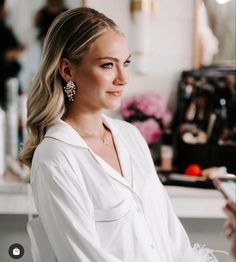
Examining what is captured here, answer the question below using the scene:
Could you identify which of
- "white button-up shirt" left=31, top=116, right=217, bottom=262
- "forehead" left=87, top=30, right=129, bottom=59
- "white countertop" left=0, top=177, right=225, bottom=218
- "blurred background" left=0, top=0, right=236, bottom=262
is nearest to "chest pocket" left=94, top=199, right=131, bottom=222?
"white button-up shirt" left=31, top=116, right=217, bottom=262

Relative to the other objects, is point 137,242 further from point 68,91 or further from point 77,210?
point 68,91

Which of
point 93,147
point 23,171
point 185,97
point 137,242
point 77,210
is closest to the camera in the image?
point 77,210

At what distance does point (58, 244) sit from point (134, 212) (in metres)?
0.22

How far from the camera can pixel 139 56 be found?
7.89ft

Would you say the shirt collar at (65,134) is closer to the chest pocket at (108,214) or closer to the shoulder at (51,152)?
the shoulder at (51,152)

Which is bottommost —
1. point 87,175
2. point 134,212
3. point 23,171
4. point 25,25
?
point 23,171

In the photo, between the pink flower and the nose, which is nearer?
the nose

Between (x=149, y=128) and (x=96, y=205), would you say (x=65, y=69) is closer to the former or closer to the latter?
(x=96, y=205)

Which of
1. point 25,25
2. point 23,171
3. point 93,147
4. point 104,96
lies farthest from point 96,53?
point 25,25

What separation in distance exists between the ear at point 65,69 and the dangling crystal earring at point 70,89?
0.01m

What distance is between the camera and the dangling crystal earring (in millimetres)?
1436

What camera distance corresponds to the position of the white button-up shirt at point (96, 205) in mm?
1280

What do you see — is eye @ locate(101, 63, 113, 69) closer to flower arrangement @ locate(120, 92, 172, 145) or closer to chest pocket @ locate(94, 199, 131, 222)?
chest pocket @ locate(94, 199, 131, 222)

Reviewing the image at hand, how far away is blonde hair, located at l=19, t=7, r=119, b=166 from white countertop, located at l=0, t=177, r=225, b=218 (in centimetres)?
60
